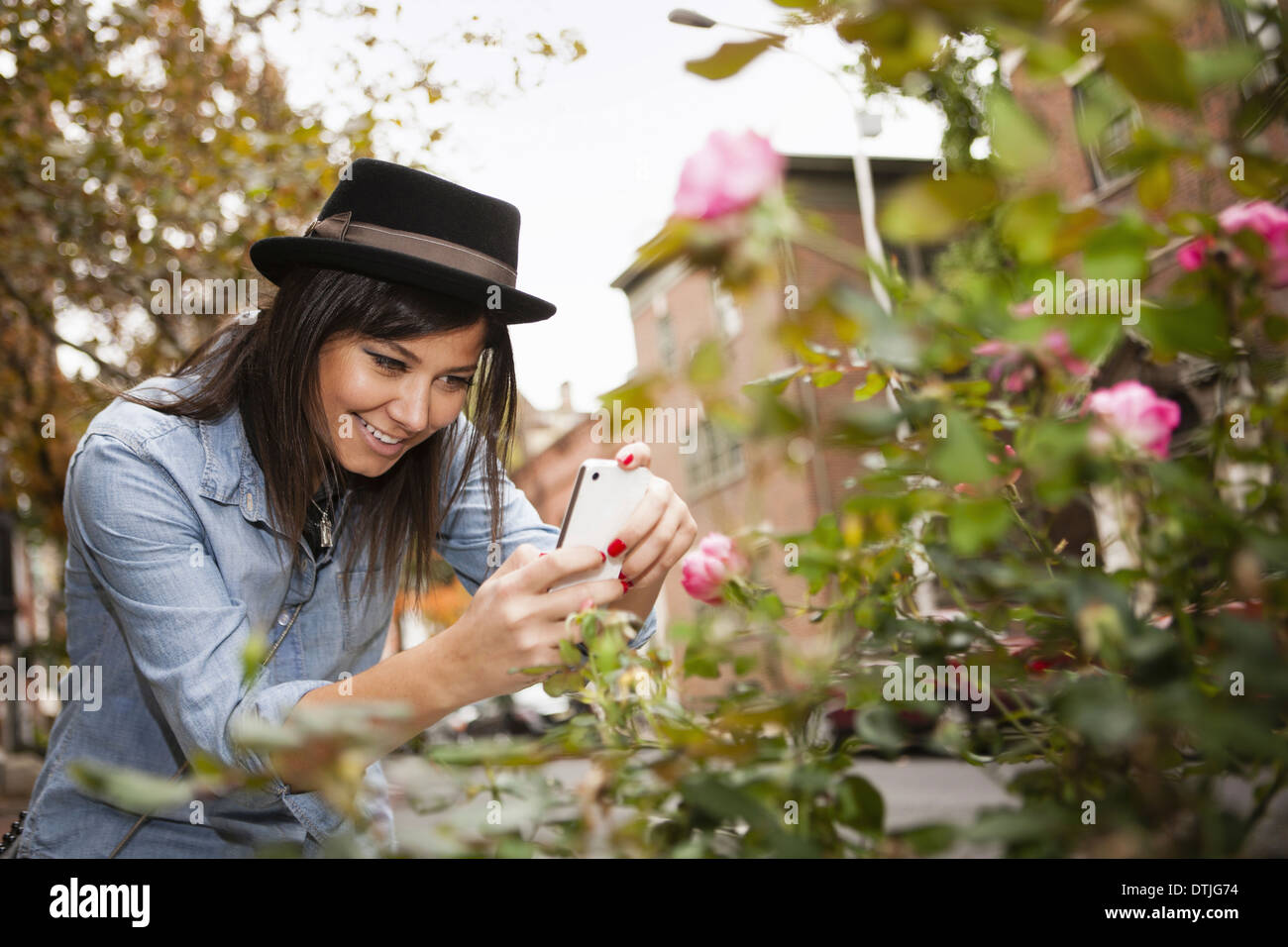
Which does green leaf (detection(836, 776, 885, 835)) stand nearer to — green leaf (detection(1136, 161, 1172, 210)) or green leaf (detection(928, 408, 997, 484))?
green leaf (detection(928, 408, 997, 484))

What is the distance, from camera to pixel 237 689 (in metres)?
1.19

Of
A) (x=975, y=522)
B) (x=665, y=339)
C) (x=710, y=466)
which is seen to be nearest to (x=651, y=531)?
(x=975, y=522)

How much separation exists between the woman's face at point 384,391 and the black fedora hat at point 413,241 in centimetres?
10

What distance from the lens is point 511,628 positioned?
1.10m

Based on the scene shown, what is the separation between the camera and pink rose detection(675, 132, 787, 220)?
2.01 feet

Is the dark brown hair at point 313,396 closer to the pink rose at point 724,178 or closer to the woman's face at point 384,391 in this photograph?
the woman's face at point 384,391

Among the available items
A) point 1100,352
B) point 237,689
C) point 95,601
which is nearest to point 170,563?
point 237,689

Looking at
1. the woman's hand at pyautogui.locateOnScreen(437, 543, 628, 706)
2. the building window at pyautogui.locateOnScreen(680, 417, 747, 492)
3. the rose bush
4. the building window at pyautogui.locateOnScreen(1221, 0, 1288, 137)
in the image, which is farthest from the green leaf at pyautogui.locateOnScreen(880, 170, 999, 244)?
the building window at pyautogui.locateOnScreen(680, 417, 747, 492)

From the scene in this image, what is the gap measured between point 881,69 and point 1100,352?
23 centimetres

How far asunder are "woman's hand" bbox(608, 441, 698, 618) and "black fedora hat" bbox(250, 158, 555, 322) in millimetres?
461

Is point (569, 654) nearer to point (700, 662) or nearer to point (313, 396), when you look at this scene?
point (700, 662)

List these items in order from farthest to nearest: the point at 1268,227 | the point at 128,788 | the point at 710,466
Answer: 1. the point at 710,466
2. the point at 1268,227
3. the point at 128,788

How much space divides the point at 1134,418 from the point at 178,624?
3.70 feet

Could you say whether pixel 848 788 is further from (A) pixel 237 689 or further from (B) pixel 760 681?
(A) pixel 237 689
